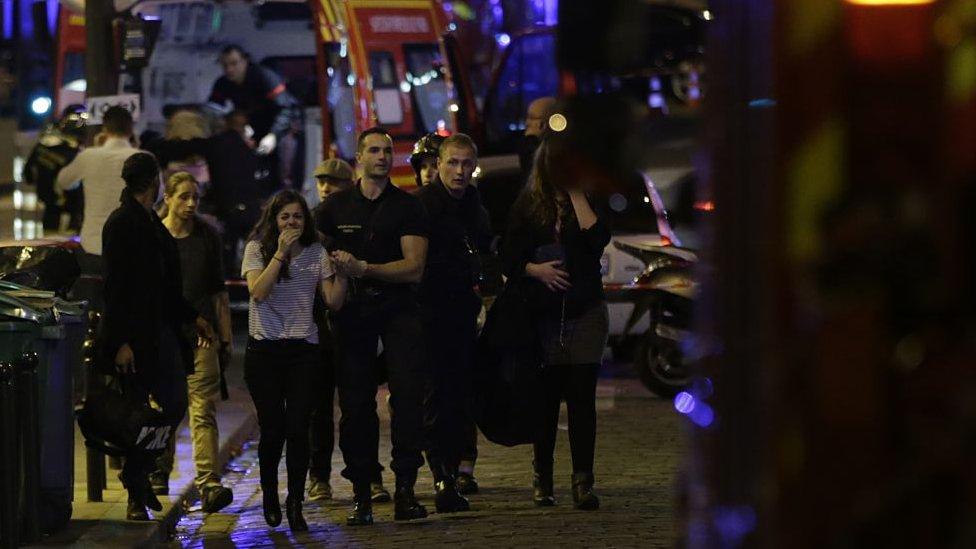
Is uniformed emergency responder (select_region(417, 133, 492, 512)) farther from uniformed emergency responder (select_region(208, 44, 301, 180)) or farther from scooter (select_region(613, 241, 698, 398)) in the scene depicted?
uniformed emergency responder (select_region(208, 44, 301, 180))

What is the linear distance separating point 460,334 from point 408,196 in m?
0.87

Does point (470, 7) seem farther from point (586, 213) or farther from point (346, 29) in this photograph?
point (586, 213)

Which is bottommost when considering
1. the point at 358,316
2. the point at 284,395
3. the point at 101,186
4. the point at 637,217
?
the point at 284,395

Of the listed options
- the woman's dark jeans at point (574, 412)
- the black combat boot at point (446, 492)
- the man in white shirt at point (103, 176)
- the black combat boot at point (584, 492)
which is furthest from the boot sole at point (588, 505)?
the man in white shirt at point (103, 176)

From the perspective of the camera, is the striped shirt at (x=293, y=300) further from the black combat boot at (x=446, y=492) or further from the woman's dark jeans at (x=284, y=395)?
the black combat boot at (x=446, y=492)

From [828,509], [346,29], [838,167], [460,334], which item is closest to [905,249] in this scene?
[838,167]

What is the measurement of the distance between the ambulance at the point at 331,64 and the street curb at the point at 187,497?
8022 millimetres

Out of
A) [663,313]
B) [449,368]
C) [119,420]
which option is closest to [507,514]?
[449,368]

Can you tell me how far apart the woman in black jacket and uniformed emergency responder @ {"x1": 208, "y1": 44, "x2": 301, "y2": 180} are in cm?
1139

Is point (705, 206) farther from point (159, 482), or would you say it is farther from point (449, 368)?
point (159, 482)

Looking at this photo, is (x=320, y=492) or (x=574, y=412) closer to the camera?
(x=574, y=412)

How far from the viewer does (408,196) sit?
9.62 metres

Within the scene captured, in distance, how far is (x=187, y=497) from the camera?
10.5m

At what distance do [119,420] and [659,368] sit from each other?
6.02m
